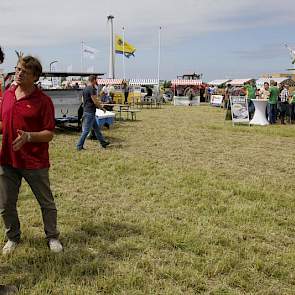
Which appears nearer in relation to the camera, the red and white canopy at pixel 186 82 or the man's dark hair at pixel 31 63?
the man's dark hair at pixel 31 63

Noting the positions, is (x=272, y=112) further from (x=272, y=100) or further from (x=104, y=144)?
(x=104, y=144)

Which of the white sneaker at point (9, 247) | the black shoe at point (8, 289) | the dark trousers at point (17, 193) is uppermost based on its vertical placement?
the dark trousers at point (17, 193)

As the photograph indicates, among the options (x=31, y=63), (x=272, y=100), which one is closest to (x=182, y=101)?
(x=272, y=100)

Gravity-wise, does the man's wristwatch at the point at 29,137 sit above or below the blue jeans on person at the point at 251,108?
above

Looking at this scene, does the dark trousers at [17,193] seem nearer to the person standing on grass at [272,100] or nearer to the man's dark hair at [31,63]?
the man's dark hair at [31,63]

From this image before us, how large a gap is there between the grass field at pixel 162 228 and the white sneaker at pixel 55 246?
0.06 metres

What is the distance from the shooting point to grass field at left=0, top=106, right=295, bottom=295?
3461mm

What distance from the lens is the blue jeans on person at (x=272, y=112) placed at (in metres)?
16.9

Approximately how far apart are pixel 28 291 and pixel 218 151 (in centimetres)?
734

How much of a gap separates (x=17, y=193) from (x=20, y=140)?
0.76 meters

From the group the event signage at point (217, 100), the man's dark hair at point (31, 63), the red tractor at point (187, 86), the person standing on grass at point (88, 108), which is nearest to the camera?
the man's dark hair at point (31, 63)

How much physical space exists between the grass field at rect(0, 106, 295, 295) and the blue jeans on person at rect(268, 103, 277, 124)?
8235 mm

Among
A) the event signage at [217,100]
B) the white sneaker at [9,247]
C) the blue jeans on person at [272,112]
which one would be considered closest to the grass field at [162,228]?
the white sneaker at [9,247]

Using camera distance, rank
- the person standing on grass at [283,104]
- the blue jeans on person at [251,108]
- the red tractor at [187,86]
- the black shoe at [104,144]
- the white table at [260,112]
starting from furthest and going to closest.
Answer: the red tractor at [187,86]
the person standing on grass at [283,104]
the blue jeans on person at [251,108]
the white table at [260,112]
the black shoe at [104,144]
